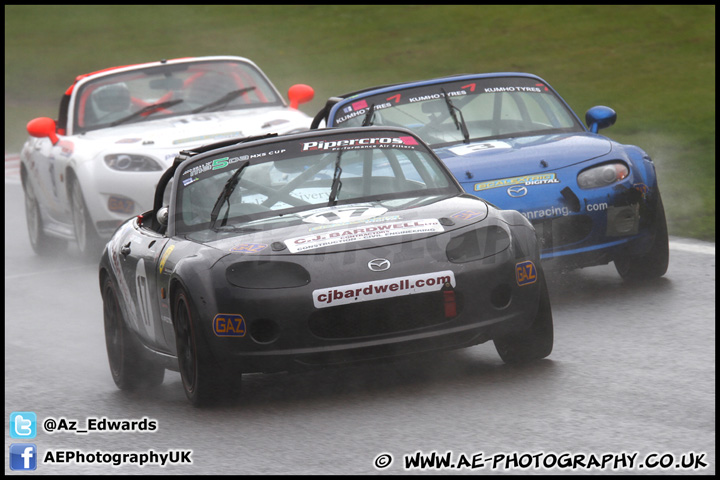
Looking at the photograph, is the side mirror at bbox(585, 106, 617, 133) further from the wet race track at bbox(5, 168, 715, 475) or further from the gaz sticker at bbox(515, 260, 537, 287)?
the gaz sticker at bbox(515, 260, 537, 287)

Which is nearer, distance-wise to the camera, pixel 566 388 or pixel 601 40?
pixel 566 388

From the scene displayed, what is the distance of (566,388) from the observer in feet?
19.7

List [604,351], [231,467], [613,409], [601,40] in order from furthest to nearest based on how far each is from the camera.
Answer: [601,40]
[604,351]
[613,409]
[231,467]

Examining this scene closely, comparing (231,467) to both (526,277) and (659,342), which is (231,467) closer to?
(526,277)

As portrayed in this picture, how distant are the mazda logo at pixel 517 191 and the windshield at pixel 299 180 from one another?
107 centimetres

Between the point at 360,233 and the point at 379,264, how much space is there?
0.77ft

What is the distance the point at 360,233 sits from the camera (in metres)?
6.00

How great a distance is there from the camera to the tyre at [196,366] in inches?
231

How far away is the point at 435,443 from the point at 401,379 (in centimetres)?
116

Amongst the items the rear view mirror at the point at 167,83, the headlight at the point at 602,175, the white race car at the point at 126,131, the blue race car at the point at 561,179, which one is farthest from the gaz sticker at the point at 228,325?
the rear view mirror at the point at 167,83

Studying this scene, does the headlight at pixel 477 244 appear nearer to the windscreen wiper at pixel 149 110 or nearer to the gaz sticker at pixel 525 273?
the gaz sticker at pixel 525 273

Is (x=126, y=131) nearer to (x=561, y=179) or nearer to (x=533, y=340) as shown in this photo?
(x=561, y=179)

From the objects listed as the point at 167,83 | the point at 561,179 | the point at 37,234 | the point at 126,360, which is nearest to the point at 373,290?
the point at 126,360

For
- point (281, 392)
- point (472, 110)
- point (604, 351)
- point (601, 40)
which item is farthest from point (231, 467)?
point (601, 40)
